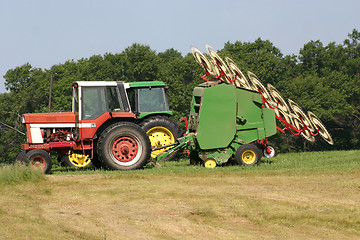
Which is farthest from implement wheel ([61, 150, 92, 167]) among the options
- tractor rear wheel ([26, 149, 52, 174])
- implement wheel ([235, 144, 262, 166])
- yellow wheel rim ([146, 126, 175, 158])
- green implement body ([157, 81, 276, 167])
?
implement wheel ([235, 144, 262, 166])

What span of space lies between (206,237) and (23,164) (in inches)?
286

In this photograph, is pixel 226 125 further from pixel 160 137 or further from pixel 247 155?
pixel 160 137

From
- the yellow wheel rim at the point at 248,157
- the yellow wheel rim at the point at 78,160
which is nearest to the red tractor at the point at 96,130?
the yellow wheel rim at the point at 78,160

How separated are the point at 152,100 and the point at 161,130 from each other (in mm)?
1103

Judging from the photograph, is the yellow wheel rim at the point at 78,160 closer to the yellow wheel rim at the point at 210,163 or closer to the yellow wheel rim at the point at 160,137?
the yellow wheel rim at the point at 160,137

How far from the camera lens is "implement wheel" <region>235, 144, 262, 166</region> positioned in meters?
18.2

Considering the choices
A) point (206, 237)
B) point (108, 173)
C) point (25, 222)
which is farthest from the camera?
point (108, 173)

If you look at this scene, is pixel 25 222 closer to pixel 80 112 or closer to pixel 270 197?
pixel 270 197

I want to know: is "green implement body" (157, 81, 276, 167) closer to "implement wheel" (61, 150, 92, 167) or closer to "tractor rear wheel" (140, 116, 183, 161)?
"tractor rear wheel" (140, 116, 183, 161)

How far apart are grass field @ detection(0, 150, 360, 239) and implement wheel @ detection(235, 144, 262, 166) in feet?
3.77

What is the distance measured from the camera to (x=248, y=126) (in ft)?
61.5

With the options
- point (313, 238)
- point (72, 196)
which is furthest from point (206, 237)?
point (72, 196)

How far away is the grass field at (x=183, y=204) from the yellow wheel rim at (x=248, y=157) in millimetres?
1341

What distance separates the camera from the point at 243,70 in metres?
56.0
